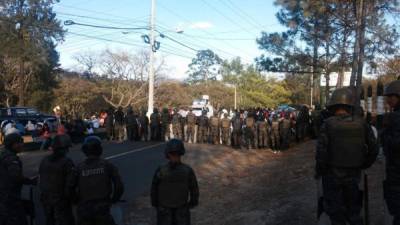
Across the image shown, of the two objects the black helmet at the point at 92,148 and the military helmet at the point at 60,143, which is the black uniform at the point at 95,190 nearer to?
the black helmet at the point at 92,148

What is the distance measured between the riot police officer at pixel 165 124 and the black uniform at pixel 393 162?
70.3 ft

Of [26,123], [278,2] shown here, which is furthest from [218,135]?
[26,123]

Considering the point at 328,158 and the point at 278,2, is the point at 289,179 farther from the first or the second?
the point at 278,2

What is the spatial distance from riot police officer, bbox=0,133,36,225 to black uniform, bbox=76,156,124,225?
1.04 metres

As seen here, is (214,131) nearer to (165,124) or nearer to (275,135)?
(165,124)

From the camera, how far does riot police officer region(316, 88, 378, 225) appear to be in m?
6.66

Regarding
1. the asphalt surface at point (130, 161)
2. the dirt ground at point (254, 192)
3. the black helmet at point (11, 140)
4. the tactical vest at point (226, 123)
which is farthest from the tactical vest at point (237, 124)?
the black helmet at point (11, 140)

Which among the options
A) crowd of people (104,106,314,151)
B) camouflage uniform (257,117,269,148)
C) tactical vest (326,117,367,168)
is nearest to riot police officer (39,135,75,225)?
tactical vest (326,117,367,168)

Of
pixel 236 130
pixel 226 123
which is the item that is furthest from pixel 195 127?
pixel 236 130

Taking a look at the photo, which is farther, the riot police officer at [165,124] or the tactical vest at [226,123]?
the riot police officer at [165,124]

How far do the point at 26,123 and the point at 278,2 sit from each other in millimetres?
14474

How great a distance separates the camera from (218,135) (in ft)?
89.1

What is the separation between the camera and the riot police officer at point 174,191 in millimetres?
6250

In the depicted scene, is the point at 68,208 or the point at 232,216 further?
the point at 232,216
